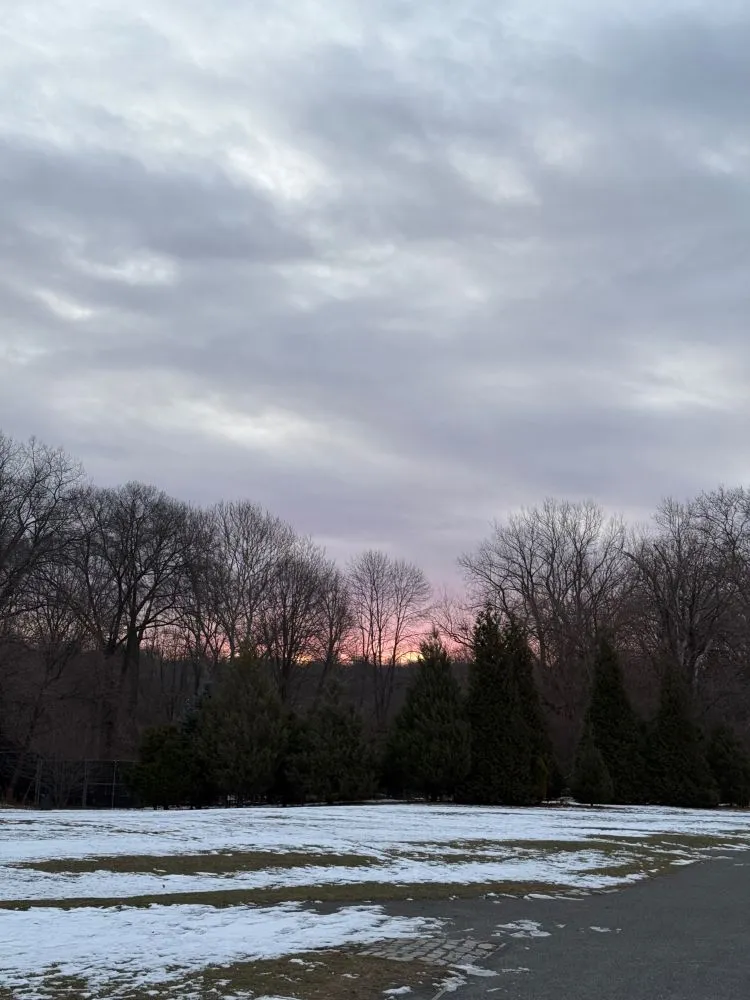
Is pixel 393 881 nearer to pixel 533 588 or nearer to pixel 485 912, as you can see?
pixel 485 912

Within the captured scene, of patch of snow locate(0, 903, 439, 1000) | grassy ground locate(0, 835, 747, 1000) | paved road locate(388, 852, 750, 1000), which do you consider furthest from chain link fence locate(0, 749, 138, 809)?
patch of snow locate(0, 903, 439, 1000)

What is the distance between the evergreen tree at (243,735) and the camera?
24.8 m

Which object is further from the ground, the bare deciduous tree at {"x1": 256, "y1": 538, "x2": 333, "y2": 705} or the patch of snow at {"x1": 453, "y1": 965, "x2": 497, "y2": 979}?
the bare deciduous tree at {"x1": 256, "y1": 538, "x2": 333, "y2": 705}

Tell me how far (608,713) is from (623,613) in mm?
15260

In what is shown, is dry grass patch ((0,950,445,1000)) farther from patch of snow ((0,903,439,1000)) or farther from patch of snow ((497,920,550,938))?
patch of snow ((497,920,550,938))

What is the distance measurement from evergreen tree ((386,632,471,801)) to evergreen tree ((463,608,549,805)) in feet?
1.87

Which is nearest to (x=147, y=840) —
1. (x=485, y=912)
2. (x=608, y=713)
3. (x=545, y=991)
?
(x=485, y=912)

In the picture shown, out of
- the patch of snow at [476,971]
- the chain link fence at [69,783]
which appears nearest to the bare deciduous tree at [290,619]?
the chain link fence at [69,783]

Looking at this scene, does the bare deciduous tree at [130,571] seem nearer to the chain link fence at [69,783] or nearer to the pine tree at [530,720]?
the chain link fence at [69,783]

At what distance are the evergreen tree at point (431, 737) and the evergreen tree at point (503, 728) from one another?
1.87 feet

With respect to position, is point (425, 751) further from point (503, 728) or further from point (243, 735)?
point (243, 735)

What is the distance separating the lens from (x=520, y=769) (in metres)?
26.6

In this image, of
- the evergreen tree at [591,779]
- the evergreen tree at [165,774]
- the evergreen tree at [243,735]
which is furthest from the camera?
the evergreen tree at [591,779]

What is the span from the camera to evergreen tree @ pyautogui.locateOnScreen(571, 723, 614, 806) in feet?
92.4
